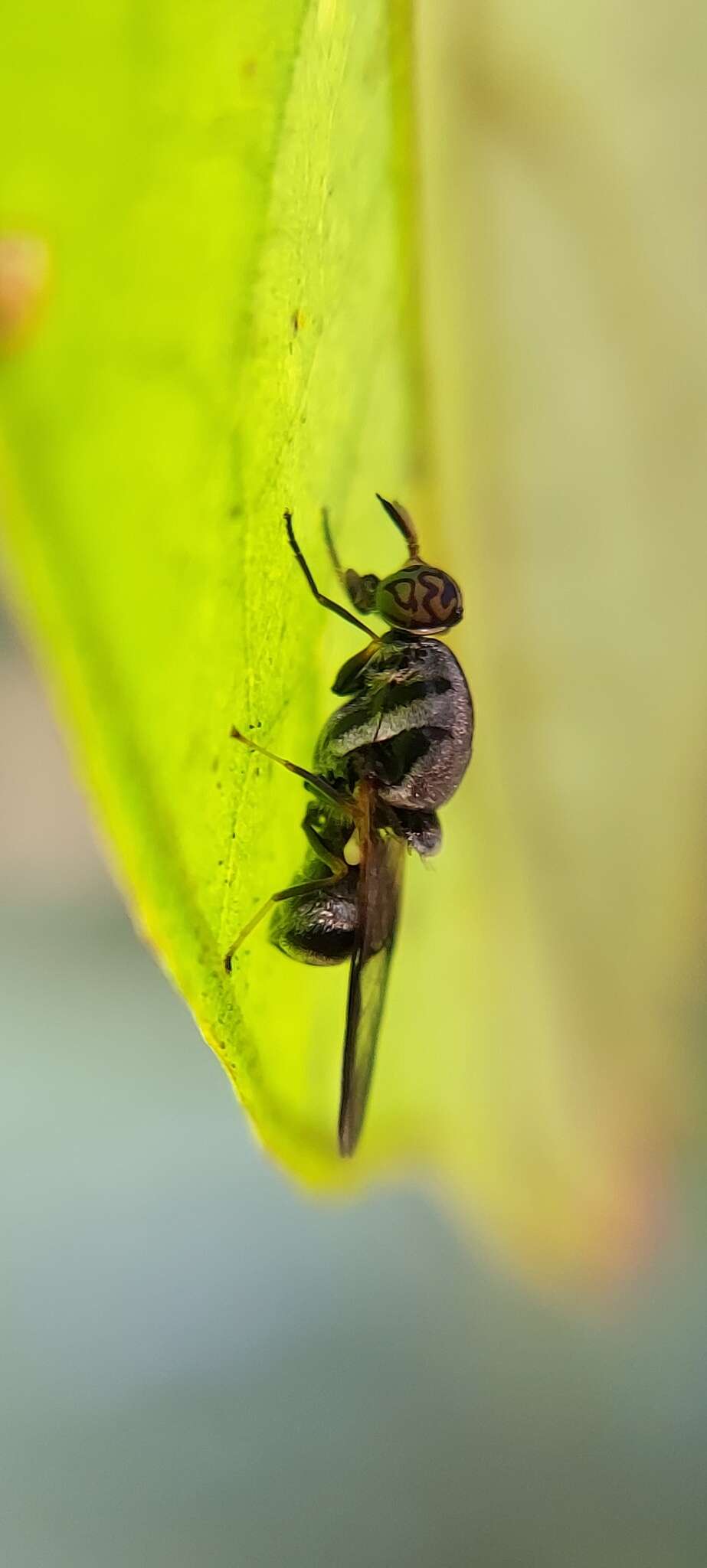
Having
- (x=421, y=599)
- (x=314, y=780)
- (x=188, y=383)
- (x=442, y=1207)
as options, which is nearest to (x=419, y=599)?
(x=421, y=599)

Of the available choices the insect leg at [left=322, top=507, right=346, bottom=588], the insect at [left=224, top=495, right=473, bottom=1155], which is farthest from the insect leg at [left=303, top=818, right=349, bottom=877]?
the insect leg at [left=322, top=507, right=346, bottom=588]

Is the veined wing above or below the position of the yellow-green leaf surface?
below

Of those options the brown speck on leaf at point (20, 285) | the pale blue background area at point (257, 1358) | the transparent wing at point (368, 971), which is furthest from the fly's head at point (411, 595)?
the pale blue background area at point (257, 1358)

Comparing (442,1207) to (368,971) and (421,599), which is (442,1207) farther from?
(421,599)

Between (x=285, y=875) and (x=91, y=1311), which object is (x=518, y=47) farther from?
(x=91, y=1311)

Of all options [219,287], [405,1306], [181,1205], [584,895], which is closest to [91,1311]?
[181,1205]

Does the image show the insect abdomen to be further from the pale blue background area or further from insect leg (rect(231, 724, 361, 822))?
the pale blue background area
